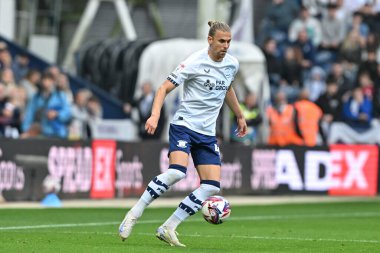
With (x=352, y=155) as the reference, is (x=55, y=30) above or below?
above

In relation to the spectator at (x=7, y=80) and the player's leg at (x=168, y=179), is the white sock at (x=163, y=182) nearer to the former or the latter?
the player's leg at (x=168, y=179)

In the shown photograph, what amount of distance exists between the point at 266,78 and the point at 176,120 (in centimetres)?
1633

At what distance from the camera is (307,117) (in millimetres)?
28984

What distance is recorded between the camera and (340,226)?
60.6ft

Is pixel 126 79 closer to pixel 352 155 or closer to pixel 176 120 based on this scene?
pixel 352 155

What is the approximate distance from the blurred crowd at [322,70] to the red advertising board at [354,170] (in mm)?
1266

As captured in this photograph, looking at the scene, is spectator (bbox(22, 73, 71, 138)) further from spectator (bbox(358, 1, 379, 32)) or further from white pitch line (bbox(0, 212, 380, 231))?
spectator (bbox(358, 1, 379, 32))

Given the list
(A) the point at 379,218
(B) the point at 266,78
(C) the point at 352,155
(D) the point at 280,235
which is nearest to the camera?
(D) the point at 280,235

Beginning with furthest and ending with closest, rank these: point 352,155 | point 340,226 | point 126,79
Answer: point 126,79 < point 352,155 < point 340,226

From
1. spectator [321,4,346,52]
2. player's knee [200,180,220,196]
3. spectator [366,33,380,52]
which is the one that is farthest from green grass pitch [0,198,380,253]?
spectator [321,4,346,52]

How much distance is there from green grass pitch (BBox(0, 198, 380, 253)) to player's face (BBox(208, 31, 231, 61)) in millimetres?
1990

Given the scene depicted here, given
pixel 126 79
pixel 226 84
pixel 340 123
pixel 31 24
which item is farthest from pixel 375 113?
pixel 226 84

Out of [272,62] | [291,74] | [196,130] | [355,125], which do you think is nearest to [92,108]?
[272,62]

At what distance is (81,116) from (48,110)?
7.78ft
